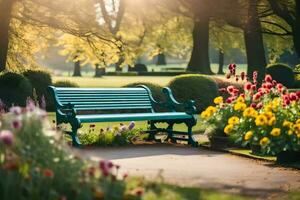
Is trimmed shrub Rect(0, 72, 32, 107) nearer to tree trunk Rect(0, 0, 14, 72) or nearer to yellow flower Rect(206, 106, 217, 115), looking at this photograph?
tree trunk Rect(0, 0, 14, 72)

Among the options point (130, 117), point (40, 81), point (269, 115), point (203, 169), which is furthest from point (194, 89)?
point (203, 169)

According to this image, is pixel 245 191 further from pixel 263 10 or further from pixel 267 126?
pixel 263 10

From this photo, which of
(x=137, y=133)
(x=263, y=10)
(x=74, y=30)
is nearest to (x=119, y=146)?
(x=137, y=133)

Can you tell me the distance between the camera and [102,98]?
12.7m

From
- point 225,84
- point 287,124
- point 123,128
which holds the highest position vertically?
point 225,84

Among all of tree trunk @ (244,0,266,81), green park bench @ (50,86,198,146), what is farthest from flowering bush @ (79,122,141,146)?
tree trunk @ (244,0,266,81)

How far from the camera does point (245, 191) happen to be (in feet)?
24.9

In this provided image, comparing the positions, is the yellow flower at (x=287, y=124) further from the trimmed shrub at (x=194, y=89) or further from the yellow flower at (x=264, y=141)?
the trimmed shrub at (x=194, y=89)

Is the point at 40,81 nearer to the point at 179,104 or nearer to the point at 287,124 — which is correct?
the point at 179,104

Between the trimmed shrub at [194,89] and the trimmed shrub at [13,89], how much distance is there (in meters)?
4.65

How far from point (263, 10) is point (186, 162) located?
28353 mm

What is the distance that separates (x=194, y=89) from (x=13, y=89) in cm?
577

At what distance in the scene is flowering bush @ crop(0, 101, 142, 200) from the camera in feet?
16.6

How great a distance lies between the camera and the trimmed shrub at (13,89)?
64.3 ft
